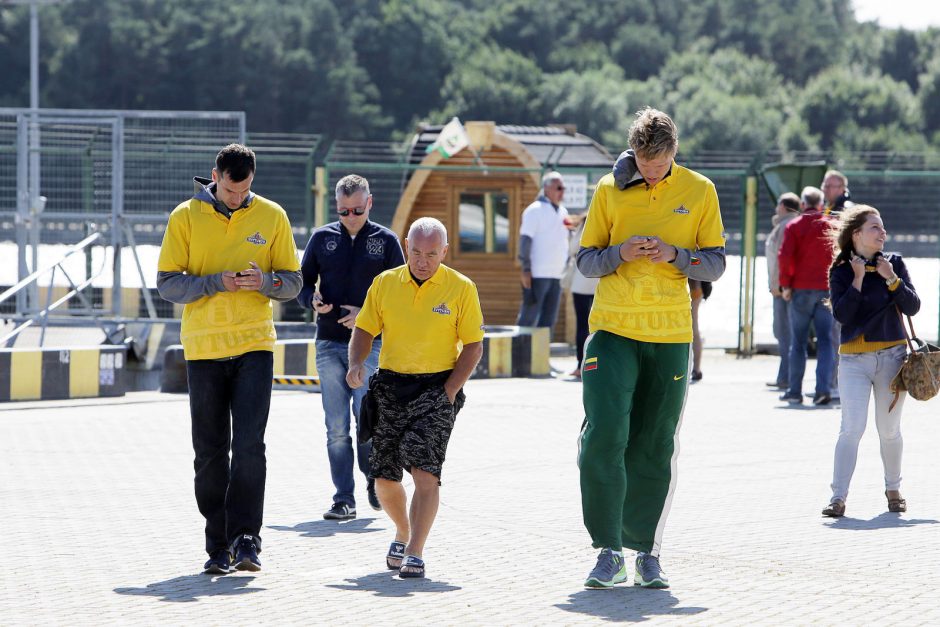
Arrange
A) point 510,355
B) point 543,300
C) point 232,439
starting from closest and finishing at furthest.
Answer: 1. point 232,439
2. point 510,355
3. point 543,300

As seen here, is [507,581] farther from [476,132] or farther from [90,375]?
[476,132]

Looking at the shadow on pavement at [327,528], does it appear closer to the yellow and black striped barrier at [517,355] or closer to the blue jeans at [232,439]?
the blue jeans at [232,439]

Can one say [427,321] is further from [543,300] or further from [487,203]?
[487,203]

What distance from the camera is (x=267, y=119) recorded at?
10394 centimetres

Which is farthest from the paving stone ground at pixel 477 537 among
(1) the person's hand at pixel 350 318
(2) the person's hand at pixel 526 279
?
(2) the person's hand at pixel 526 279

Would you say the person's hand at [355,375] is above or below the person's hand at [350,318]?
below

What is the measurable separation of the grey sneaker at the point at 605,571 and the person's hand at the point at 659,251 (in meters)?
1.16

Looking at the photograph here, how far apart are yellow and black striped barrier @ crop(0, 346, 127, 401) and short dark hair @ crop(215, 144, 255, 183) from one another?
742cm

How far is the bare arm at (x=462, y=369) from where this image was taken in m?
6.75

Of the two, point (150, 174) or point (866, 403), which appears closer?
point (866, 403)

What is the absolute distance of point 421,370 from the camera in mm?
6785

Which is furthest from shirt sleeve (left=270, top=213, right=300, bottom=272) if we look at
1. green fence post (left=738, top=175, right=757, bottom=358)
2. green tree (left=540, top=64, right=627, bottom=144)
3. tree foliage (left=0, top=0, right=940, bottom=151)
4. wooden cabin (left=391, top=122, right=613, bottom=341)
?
green tree (left=540, top=64, right=627, bottom=144)

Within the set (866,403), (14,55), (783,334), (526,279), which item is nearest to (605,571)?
(866,403)

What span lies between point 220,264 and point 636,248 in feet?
5.76
